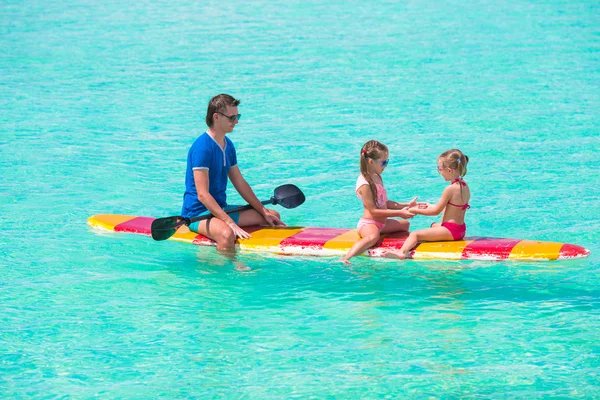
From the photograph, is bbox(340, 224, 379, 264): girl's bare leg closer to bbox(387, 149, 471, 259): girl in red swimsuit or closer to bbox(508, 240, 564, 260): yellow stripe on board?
bbox(387, 149, 471, 259): girl in red swimsuit

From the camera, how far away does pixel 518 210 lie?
29.3 feet

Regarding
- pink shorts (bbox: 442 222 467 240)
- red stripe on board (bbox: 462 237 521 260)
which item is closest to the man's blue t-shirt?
pink shorts (bbox: 442 222 467 240)

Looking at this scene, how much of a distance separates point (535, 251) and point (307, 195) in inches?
131

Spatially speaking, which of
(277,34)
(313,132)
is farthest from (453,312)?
(277,34)

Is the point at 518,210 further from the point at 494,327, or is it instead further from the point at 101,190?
the point at 101,190

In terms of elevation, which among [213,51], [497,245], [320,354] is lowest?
[320,354]

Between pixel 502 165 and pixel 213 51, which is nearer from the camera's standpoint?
pixel 502 165

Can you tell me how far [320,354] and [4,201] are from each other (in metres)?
4.88

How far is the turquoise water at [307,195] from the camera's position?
18.6ft

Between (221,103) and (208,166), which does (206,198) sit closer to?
(208,166)

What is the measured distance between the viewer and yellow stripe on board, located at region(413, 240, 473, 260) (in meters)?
6.79

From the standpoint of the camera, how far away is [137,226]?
26.2ft

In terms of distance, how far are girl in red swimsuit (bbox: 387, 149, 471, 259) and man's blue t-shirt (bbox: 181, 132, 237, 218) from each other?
5.04 ft

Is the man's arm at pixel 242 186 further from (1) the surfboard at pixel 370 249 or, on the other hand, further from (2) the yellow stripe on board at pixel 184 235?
(2) the yellow stripe on board at pixel 184 235
